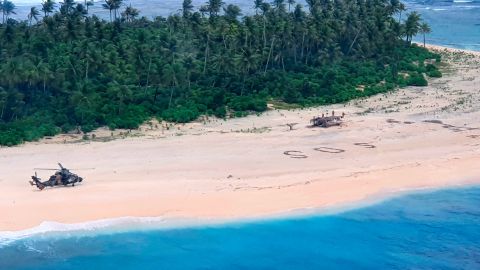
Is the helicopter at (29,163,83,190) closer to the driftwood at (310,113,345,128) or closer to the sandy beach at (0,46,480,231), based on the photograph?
the sandy beach at (0,46,480,231)

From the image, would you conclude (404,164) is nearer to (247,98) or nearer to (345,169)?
(345,169)

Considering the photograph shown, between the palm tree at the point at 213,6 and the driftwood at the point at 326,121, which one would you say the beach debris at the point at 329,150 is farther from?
the palm tree at the point at 213,6

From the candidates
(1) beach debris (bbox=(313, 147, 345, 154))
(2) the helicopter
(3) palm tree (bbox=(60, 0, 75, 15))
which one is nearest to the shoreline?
(2) the helicopter

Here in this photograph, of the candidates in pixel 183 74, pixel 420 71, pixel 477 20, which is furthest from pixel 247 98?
pixel 477 20

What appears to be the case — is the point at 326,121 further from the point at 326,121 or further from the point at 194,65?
the point at 194,65

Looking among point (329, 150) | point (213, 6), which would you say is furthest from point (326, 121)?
point (213, 6)

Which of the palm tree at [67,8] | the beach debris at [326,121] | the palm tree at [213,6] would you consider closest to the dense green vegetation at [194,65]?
the palm tree at [213,6]

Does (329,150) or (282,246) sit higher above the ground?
(329,150)
